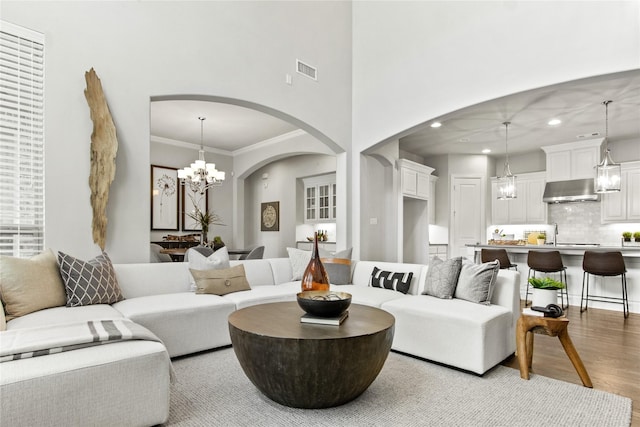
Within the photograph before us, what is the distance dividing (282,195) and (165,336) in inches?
235

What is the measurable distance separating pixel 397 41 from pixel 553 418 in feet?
16.4

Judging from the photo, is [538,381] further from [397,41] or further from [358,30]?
[358,30]

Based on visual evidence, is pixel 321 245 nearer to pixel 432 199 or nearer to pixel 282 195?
pixel 282 195

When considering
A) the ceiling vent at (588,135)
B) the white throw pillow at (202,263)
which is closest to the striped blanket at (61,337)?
the white throw pillow at (202,263)

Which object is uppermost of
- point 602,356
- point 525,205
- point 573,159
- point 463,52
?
point 463,52

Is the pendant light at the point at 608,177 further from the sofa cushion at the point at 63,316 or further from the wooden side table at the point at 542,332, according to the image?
the sofa cushion at the point at 63,316

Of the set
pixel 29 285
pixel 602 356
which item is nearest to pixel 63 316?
pixel 29 285

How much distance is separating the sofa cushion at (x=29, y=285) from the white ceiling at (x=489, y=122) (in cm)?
351

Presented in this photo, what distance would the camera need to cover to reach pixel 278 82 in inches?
199

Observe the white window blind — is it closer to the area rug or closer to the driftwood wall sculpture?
the driftwood wall sculpture

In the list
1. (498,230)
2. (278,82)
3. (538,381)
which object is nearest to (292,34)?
(278,82)

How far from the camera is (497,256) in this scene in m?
5.81

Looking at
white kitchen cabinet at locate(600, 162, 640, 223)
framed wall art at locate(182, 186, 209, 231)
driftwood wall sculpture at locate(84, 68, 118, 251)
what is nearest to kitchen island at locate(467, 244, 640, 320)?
white kitchen cabinet at locate(600, 162, 640, 223)

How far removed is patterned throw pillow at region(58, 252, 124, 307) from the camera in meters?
2.86
